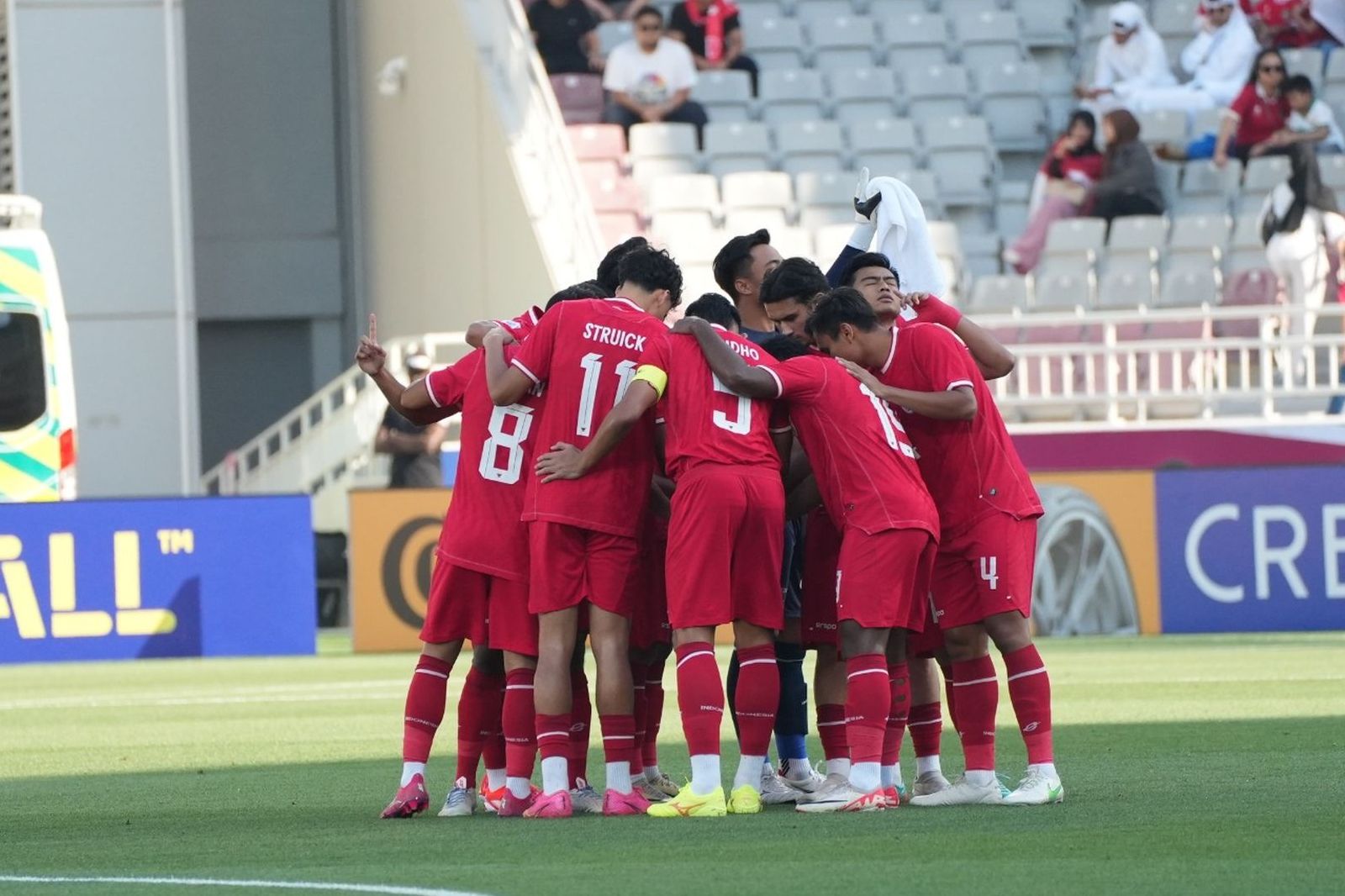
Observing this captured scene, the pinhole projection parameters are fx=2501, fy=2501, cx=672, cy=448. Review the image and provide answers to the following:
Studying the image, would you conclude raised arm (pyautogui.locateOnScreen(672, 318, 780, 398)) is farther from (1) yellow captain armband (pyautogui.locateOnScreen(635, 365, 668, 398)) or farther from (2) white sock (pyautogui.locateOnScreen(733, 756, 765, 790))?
(2) white sock (pyautogui.locateOnScreen(733, 756, 765, 790))

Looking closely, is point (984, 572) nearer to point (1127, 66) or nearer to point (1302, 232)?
point (1302, 232)

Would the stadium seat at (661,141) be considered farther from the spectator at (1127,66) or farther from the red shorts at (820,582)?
the red shorts at (820,582)

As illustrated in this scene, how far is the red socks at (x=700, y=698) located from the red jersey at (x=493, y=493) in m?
0.71

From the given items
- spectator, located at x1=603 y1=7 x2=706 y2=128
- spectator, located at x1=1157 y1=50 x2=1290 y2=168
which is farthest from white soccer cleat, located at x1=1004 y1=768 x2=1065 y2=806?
spectator, located at x1=603 y1=7 x2=706 y2=128

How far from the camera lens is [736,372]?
8281mm

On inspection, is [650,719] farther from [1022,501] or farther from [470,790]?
[1022,501]

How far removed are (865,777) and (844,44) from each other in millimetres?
19539

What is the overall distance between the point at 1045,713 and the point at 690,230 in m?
15.9

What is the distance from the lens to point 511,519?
8.75 m

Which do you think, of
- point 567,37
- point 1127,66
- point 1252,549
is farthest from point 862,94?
point 1252,549

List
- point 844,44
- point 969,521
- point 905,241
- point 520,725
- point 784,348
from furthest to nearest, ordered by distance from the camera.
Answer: point 844,44 → point 905,241 → point 784,348 → point 520,725 → point 969,521

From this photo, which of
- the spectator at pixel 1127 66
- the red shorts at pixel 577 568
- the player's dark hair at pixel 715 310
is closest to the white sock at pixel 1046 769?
the red shorts at pixel 577 568

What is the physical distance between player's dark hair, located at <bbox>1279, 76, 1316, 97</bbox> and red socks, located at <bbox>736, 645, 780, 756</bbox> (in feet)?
54.2

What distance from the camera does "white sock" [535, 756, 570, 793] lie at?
8.52 m
